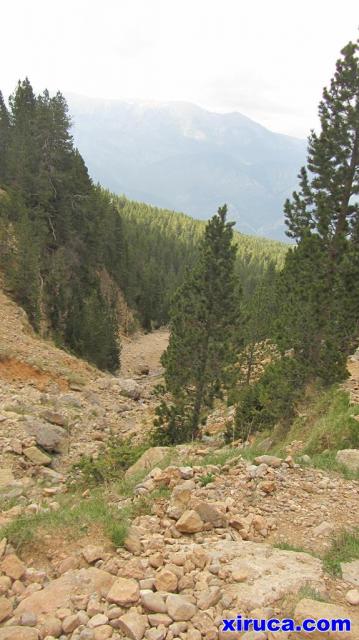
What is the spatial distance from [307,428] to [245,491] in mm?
5882

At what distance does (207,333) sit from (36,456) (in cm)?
764

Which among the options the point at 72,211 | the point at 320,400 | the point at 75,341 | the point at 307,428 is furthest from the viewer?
the point at 72,211

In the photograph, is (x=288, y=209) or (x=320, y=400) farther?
(x=288, y=209)

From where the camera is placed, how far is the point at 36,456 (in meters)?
14.1

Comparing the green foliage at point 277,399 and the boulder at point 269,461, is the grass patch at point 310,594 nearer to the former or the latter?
the boulder at point 269,461

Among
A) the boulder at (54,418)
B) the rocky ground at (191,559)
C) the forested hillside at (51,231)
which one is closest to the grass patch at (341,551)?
the rocky ground at (191,559)

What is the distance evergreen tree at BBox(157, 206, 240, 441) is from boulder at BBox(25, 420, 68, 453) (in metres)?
3.76

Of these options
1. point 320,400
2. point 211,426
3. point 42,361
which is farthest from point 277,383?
point 42,361

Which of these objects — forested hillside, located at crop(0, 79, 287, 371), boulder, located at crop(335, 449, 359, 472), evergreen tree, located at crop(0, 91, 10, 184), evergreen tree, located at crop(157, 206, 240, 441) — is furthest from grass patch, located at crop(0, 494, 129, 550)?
evergreen tree, located at crop(0, 91, 10, 184)

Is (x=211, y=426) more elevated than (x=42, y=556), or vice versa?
(x=42, y=556)

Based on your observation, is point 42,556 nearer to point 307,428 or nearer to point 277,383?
point 307,428

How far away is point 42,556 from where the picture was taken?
564cm

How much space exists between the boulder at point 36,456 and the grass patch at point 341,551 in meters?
10.4

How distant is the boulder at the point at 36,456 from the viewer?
1392 cm
